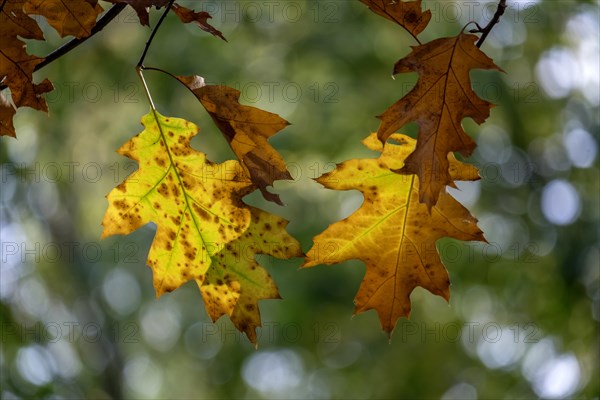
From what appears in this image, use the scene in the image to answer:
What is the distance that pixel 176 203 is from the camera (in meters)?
1.44

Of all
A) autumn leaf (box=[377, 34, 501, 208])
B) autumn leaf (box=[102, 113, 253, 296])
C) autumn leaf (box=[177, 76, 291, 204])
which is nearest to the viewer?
autumn leaf (box=[377, 34, 501, 208])

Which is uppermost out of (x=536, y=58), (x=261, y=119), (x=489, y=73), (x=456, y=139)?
(x=536, y=58)

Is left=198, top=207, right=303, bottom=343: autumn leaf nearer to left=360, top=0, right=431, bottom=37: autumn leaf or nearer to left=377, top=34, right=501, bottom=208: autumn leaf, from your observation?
left=377, top=34, right=501, bottom=208: autumn leaf

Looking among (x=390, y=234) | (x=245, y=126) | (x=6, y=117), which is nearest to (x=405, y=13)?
(x=245, y=126)

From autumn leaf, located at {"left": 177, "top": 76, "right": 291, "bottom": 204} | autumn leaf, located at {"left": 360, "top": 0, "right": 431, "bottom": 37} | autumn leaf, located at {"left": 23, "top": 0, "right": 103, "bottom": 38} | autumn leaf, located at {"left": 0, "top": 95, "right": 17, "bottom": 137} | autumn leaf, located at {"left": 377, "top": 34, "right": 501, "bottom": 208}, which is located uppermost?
autumn leaf, located at {"left": 360, "top": 0, "right": 431, "bottom": 37}

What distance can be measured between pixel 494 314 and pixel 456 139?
512 cm

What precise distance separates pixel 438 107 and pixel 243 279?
1.69 feet

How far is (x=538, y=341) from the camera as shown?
5.51 m

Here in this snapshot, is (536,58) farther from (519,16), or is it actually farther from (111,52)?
(111,52)

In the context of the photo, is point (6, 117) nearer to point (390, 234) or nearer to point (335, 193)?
point (390, 234)

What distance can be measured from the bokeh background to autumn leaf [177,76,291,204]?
4.09m

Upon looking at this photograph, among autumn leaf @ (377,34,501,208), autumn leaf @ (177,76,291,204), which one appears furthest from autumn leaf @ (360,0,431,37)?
autumn leaf @ (177,76,291,204)

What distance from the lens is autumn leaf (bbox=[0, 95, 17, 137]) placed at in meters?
1.26

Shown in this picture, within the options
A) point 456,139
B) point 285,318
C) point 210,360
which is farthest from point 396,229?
point 210,360
